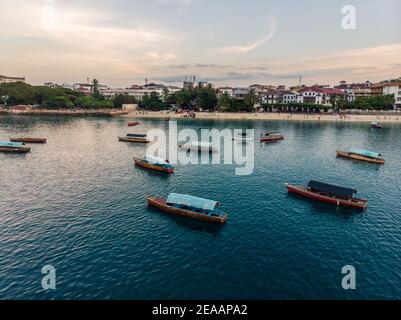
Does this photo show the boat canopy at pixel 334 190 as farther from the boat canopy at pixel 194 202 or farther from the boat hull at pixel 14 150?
the boat hull at pixel 14 150

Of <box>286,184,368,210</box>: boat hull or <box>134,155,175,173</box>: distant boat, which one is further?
<box>134,155,175,173</box>: distant boat

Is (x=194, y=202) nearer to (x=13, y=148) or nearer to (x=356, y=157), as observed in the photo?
(x=356, y=157)

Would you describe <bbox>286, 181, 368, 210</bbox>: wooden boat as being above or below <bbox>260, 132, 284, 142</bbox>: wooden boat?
below

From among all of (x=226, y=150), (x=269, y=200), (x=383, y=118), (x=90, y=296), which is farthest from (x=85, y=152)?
(x=383, y=118)

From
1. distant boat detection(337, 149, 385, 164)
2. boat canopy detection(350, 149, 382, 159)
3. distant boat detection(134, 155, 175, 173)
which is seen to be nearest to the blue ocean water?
distant boat detection(134, 155, 175, 173)

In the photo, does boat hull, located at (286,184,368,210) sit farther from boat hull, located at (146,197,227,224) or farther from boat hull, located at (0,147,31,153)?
boat hull, located at (0,147,31,153)

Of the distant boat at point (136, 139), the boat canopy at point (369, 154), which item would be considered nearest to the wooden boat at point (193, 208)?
the boat canopy at point (369, 154)

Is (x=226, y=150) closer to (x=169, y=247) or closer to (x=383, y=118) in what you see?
(x=169, y=247)

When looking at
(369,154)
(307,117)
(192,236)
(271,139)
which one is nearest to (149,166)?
(192,236)
